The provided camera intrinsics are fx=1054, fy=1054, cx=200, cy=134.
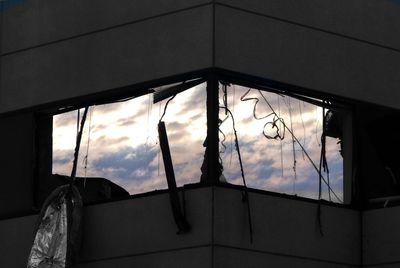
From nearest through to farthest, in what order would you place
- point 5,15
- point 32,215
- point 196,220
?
point 196,220
point 32,215
point 5,15

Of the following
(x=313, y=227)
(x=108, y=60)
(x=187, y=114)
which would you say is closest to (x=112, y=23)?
(x=108, y=60)

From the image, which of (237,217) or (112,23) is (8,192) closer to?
(112,23)

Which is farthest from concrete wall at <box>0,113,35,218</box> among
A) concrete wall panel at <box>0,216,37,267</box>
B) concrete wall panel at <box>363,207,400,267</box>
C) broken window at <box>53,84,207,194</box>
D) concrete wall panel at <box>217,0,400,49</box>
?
concrete wall panel at <box>363,207,400,267</box>

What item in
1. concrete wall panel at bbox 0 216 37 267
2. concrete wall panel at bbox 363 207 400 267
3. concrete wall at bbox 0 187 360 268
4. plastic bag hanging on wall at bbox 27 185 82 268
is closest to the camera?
concrete wall at bbox 0 187 360 268

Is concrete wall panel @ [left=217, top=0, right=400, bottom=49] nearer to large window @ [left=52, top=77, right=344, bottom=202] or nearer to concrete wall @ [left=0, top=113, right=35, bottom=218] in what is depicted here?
large window @ [left=52, top=77, right=344, bottom=202]

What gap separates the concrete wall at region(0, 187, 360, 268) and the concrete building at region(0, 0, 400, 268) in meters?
0.02

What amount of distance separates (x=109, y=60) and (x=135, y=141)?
118 centimetres

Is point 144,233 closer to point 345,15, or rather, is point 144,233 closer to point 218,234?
point 218,234

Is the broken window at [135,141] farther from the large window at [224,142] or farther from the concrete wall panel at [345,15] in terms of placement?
the concrete wall panel at [345,15]

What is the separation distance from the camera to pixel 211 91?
13.8 metres

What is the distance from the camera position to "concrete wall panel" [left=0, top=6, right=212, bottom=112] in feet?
45.6

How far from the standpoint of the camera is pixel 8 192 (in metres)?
15.8

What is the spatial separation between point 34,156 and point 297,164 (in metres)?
3.95

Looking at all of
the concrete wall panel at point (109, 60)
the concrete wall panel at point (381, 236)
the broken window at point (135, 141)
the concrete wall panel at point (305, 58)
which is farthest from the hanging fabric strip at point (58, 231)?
the concrete wall panel at point (381, 236)
